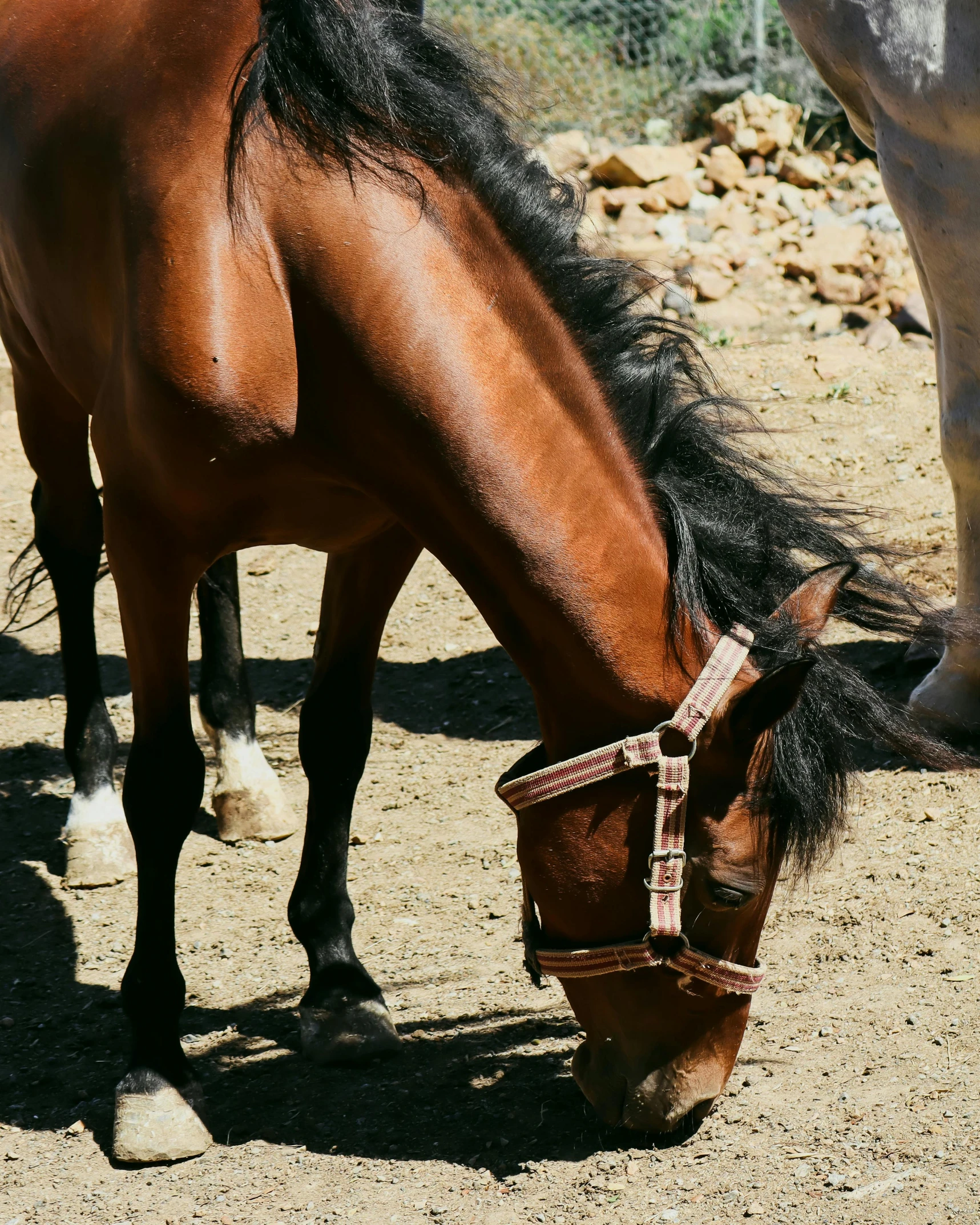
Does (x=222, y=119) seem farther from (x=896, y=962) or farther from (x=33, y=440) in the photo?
(x=896, y=962)

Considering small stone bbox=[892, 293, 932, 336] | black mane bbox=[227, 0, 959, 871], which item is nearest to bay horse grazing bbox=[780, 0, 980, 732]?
black mane bbox=[227, 0, 959, 871]

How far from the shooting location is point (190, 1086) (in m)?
2.56

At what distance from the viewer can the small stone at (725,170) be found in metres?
8.76

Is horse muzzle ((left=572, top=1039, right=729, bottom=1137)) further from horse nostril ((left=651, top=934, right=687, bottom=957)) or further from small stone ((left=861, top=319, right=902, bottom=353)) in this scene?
small stone ((left=861, top=319, right=902, bottom=353))

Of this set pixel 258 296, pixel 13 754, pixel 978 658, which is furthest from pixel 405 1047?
pixel 13 754

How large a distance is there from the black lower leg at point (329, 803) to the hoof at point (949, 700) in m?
1.55

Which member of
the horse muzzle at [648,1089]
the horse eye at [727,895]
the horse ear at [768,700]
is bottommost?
the horse muzzle at [648,1089]

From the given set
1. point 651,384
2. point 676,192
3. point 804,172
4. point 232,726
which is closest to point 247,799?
point 232,726

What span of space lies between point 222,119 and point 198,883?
2165 mm

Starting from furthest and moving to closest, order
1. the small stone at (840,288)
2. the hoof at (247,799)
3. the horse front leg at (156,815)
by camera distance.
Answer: the small stone at (840,288) < the hoof at (247,799) < the horse front leg at (156,815)

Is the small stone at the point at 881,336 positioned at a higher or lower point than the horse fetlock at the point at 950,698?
lower

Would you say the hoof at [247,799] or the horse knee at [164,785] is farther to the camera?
the hoof at [247,799]

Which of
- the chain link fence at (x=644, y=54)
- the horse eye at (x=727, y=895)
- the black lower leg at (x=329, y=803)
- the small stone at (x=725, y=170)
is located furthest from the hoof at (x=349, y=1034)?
the chain link fence at (x=644, y=54)

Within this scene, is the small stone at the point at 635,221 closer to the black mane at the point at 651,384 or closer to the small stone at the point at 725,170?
the small stone at the point at 725,170
